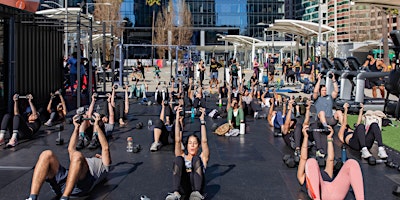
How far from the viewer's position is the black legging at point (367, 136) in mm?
9180

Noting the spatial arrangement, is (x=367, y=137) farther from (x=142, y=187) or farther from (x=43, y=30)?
(x=43, y=30)

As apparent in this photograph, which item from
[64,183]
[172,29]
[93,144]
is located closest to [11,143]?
[93,144]

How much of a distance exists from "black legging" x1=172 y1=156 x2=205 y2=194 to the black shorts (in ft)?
3.71

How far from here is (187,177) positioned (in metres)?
6.34

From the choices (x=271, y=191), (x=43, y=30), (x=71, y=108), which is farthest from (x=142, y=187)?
(x=43, y=30)

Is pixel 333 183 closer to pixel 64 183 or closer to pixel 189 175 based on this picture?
pixel 189 175

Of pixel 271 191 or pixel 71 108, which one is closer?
pixel 271 191

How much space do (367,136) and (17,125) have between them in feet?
23.7

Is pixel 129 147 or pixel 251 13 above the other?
pixel 251 13

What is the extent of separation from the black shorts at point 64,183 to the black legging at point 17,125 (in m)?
4.73

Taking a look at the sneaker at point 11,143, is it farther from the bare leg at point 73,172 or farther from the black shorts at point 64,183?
the bare leg at point 73,172

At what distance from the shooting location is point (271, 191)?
7.04 m

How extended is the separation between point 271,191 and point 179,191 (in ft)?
4.92

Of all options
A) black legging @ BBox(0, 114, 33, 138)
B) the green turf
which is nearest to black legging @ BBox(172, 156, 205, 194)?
black legging @ BBox(0, 114, 33, 138)
